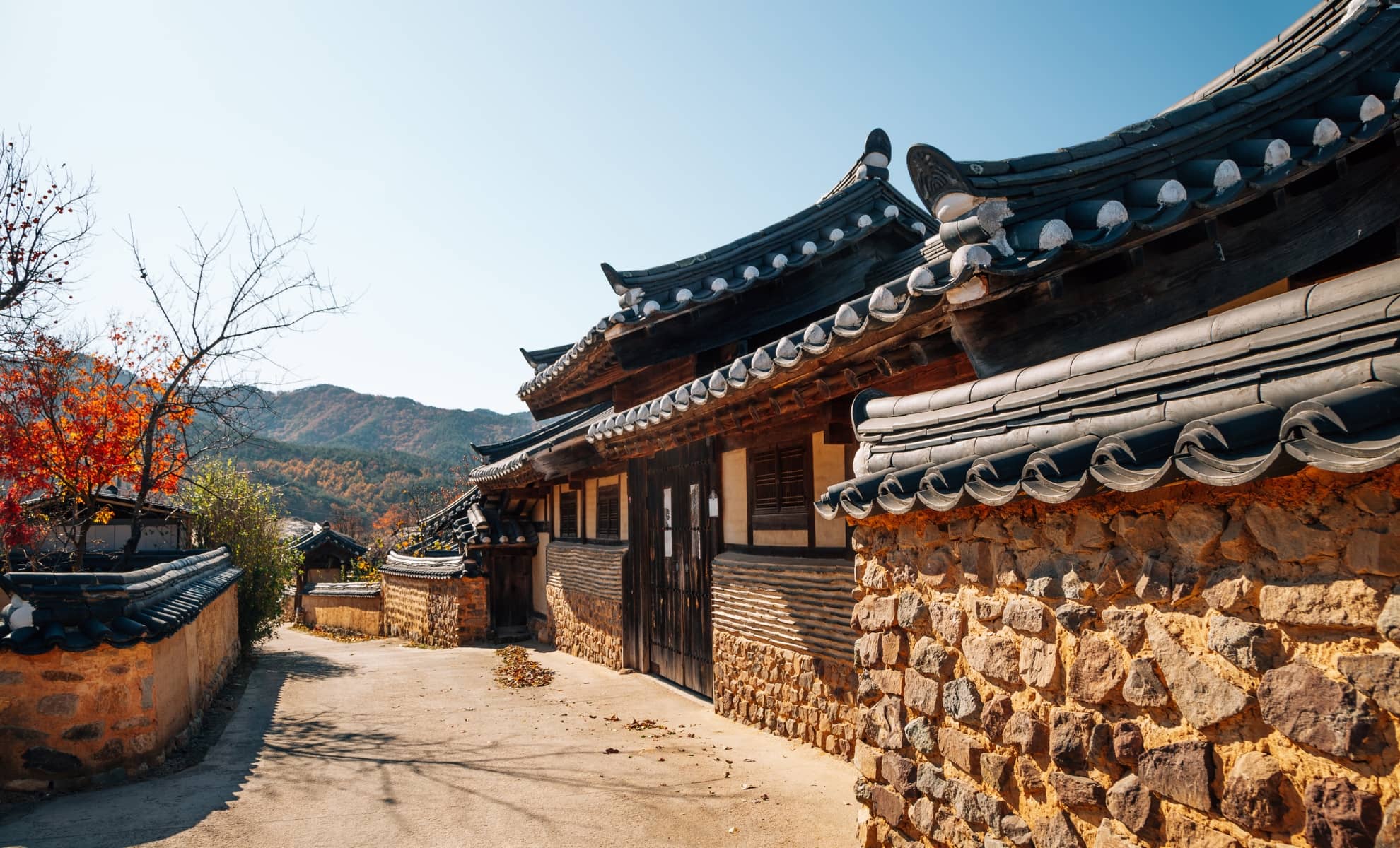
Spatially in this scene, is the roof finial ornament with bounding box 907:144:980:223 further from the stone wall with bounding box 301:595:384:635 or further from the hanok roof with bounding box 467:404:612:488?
the stone wall with bounding box 301:595:384:635

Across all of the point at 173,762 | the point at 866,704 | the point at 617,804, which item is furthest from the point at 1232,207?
the point at 173,762

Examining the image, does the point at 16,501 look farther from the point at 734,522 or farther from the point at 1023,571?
the point at 1023,571

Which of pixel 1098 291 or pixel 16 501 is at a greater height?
pixel 1098 291

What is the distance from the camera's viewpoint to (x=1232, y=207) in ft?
13.1

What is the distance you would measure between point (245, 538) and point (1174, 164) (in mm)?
14916

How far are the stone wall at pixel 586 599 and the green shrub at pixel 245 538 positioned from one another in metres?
4.84

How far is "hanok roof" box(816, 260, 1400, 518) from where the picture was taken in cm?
198

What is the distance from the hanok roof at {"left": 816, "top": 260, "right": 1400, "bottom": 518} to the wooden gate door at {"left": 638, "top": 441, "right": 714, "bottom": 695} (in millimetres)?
5165

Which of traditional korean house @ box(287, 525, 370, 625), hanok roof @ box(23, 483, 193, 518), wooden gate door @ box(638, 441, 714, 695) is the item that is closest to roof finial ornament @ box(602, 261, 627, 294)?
wooden gate door @ box(638, 441, 714, 695)

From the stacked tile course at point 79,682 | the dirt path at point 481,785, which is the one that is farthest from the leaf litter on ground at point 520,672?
the stacked tile course at point 79,682

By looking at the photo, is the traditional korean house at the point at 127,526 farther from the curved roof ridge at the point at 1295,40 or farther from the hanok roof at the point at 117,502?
the curved roof ridge at the point at 1295,40

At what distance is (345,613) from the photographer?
72.9ft

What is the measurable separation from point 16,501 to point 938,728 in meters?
13.6

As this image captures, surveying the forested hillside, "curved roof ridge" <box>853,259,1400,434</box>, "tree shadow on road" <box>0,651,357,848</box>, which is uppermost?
the forested hillside
